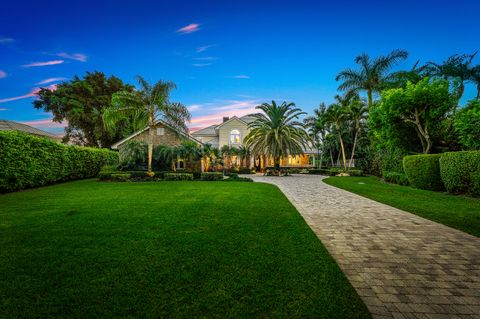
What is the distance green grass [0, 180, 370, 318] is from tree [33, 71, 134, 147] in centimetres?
3585

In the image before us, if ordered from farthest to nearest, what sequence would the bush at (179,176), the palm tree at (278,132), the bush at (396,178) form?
the palm tree at (278,132) → the bush at (179,176) → the bush at (396,178)

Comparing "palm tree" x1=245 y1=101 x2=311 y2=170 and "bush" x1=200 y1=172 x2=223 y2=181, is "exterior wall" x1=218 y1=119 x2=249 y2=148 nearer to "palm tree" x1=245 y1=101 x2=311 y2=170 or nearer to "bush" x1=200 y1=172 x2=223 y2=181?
"palm tree" x1=245 y1=101 x2=311 y2=170

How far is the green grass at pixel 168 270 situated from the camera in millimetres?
2307

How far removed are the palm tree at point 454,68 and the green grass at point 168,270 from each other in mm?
28188

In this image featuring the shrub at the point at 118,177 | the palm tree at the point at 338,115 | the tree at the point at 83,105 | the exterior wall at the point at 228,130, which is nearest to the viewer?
the shrub at the point at 118,177

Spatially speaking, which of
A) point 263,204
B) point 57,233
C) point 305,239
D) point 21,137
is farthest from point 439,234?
point 21,137

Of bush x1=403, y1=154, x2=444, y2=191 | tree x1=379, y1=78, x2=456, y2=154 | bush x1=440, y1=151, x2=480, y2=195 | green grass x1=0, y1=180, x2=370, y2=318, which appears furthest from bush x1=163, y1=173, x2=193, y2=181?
bush x1=440, y1=151, x2=480, y2=195

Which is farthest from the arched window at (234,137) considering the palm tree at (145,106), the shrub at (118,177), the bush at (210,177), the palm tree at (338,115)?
the shrub at (118,177)

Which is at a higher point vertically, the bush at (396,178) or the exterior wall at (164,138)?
the exterior wall at (164,138)

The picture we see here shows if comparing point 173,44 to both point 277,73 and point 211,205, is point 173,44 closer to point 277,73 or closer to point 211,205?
point 277,73

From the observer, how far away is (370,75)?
1009 inches

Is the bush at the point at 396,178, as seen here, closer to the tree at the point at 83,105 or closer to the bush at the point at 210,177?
the bush at the point at 210,177

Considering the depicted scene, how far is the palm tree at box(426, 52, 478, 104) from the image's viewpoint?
22641mm

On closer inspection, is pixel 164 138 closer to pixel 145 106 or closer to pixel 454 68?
pixel 145 106
